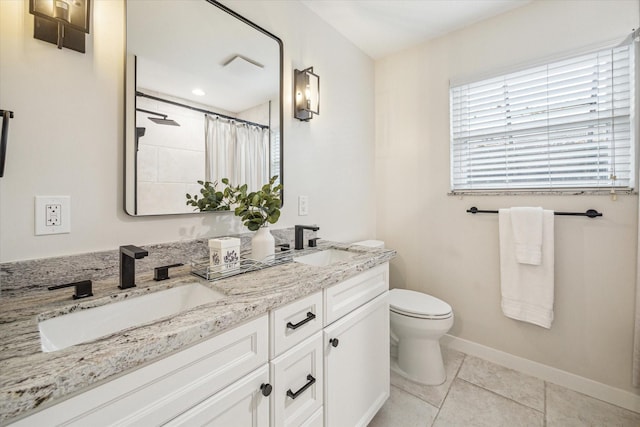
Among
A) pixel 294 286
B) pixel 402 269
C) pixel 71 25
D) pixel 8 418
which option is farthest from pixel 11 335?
pixel 402 269

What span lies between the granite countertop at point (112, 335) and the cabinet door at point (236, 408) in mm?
175

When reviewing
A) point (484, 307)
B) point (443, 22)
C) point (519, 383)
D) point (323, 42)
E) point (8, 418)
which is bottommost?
point (519, 383)

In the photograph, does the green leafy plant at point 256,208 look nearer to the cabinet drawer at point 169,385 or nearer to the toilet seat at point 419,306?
the cabinet drawer at point 169,385

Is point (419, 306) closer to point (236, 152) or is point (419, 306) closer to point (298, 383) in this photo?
point (298, 383)

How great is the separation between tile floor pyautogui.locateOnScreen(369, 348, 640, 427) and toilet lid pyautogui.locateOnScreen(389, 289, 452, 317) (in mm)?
487

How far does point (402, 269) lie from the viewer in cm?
246

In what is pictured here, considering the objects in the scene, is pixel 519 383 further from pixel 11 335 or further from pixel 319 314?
pixel 11 335

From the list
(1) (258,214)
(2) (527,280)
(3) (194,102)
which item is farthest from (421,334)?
(3) (194,102)

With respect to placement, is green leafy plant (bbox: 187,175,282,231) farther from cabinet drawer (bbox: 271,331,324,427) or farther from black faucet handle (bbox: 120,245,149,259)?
cabinet drawer (bbox: 271,331,324,427)

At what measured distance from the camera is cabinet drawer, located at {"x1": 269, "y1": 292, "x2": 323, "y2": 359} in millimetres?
889

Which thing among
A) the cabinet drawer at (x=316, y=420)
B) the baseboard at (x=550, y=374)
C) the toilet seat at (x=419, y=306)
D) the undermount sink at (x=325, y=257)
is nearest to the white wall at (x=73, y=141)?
the undermount sink at (x=325, y=257)

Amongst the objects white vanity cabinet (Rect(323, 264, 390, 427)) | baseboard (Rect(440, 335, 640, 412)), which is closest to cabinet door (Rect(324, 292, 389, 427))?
white vanity cabinet (Rect(323, 264, 390, 427))

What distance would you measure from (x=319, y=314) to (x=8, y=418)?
81 cm

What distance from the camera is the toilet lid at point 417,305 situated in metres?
1.74
